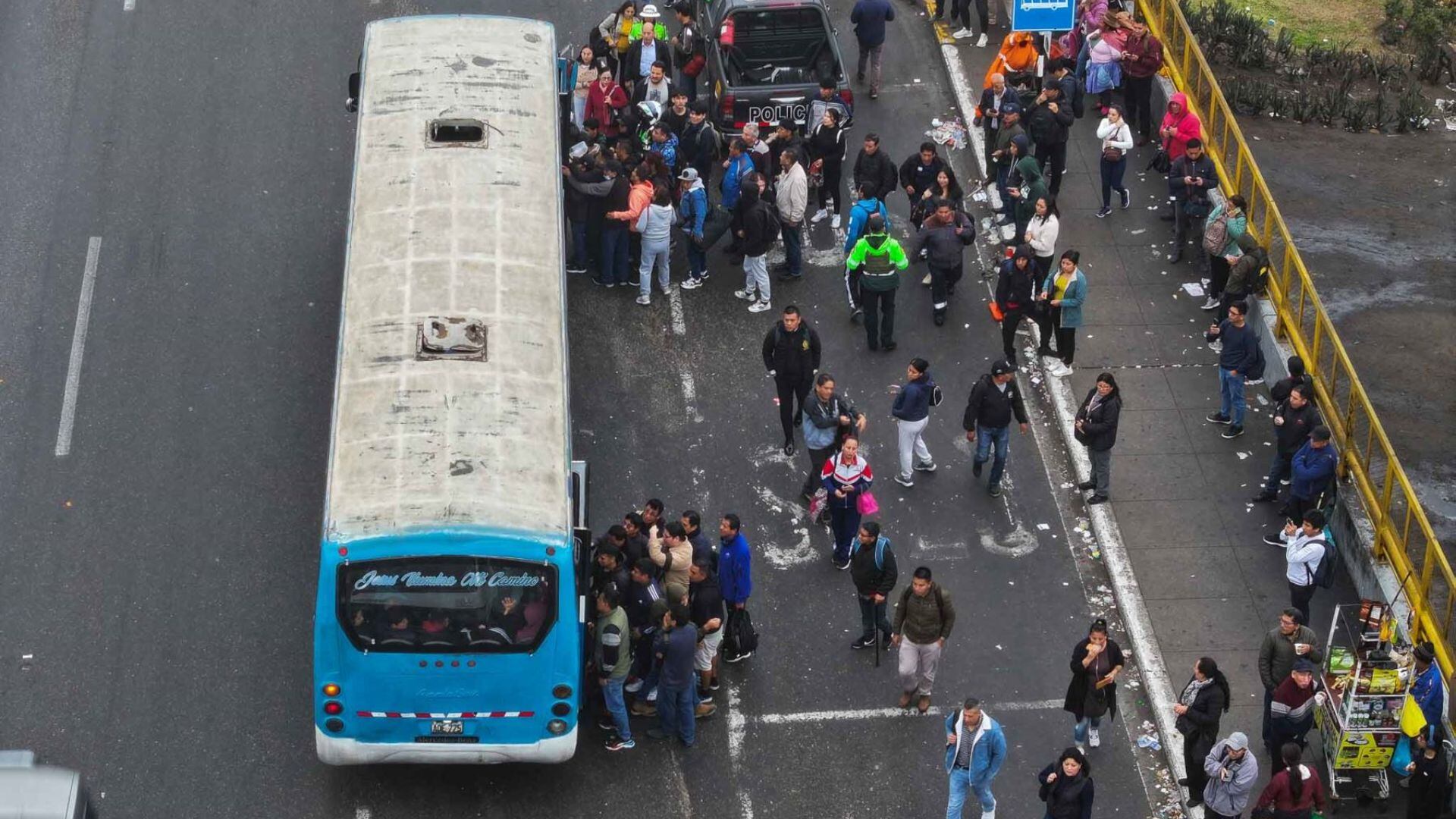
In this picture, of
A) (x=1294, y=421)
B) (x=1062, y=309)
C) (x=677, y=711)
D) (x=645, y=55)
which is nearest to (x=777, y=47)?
(x=645, y=55)

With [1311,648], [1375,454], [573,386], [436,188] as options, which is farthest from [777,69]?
[1311,648]

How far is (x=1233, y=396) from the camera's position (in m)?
21.8

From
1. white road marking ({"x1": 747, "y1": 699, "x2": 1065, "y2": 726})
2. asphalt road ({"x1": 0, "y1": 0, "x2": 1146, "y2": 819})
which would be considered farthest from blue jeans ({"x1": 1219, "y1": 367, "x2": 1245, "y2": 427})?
white road marking ({"x1": 747, "y1": 699, "x2": 1065, "y2": 726})

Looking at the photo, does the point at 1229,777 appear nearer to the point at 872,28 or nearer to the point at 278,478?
the point at 278,478

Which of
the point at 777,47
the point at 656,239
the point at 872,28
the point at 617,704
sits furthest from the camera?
the point at 872,28

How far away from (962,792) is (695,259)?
8.41m

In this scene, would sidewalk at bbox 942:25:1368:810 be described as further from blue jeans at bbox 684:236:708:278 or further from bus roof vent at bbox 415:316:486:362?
bus roof vent at bbox 415:316:486:362

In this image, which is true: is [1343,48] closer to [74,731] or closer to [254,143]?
[254,143]

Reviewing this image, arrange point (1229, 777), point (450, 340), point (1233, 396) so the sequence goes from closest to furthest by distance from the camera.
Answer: point (1229, 777) < point (450, 340) < point (1233, 396)

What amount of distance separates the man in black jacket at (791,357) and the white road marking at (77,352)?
6.77 m

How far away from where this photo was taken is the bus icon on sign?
25422mm

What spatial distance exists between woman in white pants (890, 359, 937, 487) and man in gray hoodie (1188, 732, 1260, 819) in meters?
4.80

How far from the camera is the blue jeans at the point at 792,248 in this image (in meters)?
23.8

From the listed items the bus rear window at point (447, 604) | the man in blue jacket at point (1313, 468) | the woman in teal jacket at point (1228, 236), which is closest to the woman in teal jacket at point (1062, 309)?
the woman in teal jacket at point (1228, 236)
